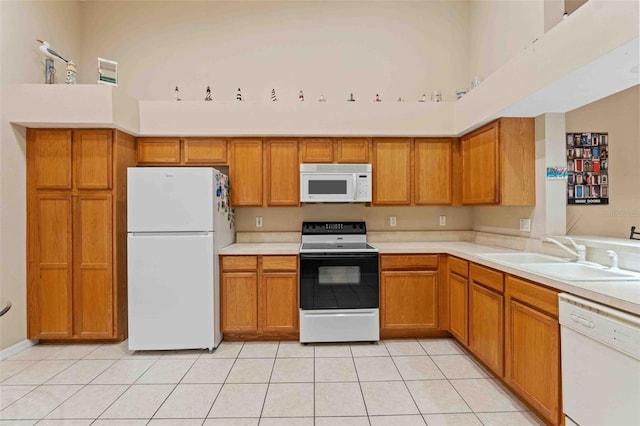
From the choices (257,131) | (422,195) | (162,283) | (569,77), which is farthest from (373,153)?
(162,283)

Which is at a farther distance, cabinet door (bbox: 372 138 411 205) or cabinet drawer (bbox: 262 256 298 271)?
cabinet door (bbox: 372 138 411 205)

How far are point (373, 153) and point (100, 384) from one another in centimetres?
310

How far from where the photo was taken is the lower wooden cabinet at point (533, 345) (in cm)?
168

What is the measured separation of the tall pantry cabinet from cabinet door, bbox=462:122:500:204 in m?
3.45

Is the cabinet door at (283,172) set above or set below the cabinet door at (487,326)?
above

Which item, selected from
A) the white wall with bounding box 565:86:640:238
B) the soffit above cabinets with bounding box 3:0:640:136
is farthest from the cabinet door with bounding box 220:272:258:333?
the white wall with bounding box 565:86:640:238

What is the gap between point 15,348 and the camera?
2754 mm

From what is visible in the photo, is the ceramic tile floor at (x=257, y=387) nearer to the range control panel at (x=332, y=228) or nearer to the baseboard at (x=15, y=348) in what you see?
the baseboard at (x=15, y=348)

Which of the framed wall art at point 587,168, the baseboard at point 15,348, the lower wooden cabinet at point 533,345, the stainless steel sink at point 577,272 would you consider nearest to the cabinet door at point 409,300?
the lower wooden cabinet at point 533,345

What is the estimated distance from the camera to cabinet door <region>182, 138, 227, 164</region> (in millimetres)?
3312

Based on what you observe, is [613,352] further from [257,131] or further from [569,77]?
[257,131]

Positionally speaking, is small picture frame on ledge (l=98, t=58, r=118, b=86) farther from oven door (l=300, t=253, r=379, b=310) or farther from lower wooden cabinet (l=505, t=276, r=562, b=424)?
lower wooden cabinet (l=505, t=276, r=562, b=424)

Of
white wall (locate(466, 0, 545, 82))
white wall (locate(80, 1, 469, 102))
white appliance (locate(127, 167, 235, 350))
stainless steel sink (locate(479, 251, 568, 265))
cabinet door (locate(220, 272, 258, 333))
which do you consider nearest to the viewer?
stainless steel sink (locate(479, 251, 568, 265))

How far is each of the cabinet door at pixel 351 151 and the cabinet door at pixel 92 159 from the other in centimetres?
222
